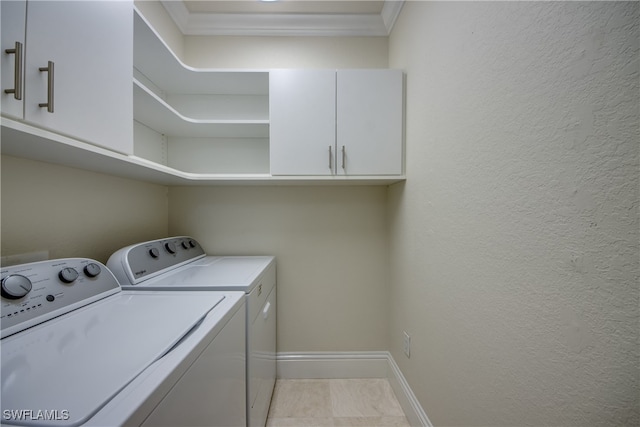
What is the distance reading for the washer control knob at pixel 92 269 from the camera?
88 centimetres

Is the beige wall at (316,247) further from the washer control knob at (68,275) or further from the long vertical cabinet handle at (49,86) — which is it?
the long vertical cabinet handle at (49,86)

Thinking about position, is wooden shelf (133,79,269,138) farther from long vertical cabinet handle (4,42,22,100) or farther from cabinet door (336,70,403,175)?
long vertical cabinet handle (4,42,22,100)

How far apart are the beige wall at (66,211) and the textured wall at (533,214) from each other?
1.61 metres

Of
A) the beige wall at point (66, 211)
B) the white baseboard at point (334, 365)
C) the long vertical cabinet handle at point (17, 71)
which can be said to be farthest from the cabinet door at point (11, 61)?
the white baseboard at point (334, 365)

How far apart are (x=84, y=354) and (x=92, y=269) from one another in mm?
524

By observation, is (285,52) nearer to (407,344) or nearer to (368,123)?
(368,123)

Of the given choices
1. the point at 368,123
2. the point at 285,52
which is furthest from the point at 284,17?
the point at 368,123

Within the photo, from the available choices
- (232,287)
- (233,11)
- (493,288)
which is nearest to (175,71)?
(233,11)

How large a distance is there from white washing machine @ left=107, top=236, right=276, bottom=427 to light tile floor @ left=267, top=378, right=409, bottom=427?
167 mm

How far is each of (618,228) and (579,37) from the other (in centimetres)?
41

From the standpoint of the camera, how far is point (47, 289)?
74cm

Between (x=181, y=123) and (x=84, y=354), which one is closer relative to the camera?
(x=84, y=354)

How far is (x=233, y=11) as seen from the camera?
1661 millimetres

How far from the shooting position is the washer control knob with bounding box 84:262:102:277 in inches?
34.8
